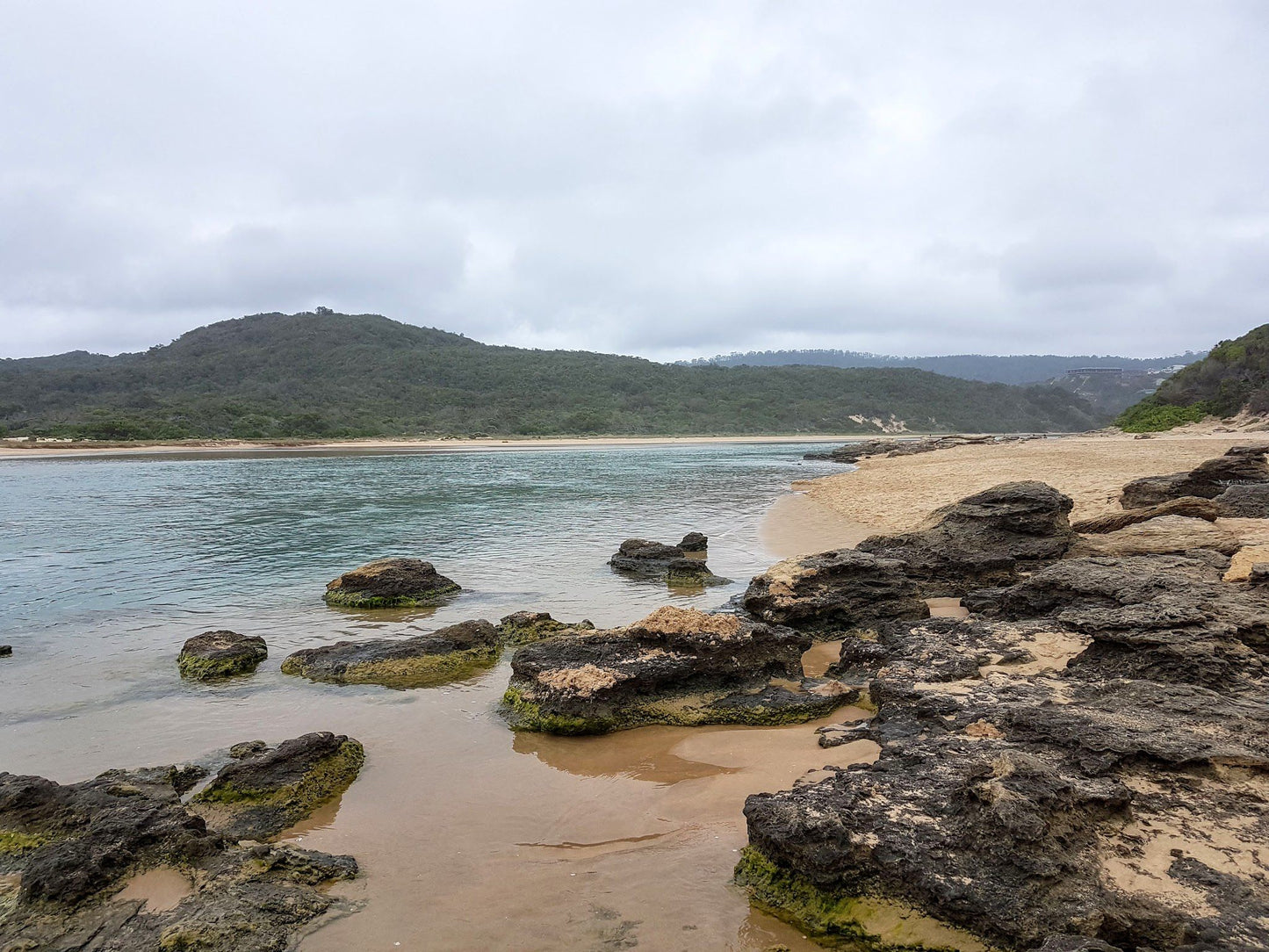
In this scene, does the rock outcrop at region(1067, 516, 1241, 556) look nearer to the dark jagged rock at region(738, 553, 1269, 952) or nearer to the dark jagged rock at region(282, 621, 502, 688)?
the dark jagged rock at region(738, 553, 1269, 952)

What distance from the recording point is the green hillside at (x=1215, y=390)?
42875 millimetres

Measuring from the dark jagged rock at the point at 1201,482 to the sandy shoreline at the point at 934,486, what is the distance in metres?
1.02

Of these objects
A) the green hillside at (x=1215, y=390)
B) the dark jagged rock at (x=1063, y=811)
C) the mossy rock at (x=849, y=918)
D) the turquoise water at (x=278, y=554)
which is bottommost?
the turquoise water at (x=278, y=554)

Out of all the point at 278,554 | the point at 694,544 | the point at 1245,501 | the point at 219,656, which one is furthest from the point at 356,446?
the point at 1245,501

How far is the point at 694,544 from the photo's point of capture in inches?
575

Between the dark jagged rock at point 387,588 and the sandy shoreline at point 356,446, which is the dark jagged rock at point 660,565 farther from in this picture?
the sandy shoreline at point 356,446

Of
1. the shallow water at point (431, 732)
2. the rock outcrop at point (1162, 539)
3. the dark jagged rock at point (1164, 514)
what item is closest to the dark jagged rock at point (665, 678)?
the shallow water at point (431, 732)

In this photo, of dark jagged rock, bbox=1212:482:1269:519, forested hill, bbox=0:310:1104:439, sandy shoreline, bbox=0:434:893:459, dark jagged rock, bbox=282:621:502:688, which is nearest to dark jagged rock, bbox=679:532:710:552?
dark jagged rock, bbox=282:621:502:688

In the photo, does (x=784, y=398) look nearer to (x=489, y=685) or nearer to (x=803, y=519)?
(x=803, y=519)

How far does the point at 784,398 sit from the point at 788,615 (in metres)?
107

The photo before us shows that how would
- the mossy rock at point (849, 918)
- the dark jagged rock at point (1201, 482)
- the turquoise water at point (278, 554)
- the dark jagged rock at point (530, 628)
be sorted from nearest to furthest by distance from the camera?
the mossy rock at point (849, 918) < the dark jagged rock at point (530, 628) < the turquoise water at point (278, 554) < the dark jagged rock at point (1201, 482)

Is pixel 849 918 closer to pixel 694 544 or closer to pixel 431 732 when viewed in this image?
pixel 431 732

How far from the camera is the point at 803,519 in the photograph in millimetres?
18500

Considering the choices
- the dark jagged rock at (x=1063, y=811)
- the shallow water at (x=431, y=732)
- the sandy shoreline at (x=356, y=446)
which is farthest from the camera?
the sandy shoreline at (x=356, y=446)
